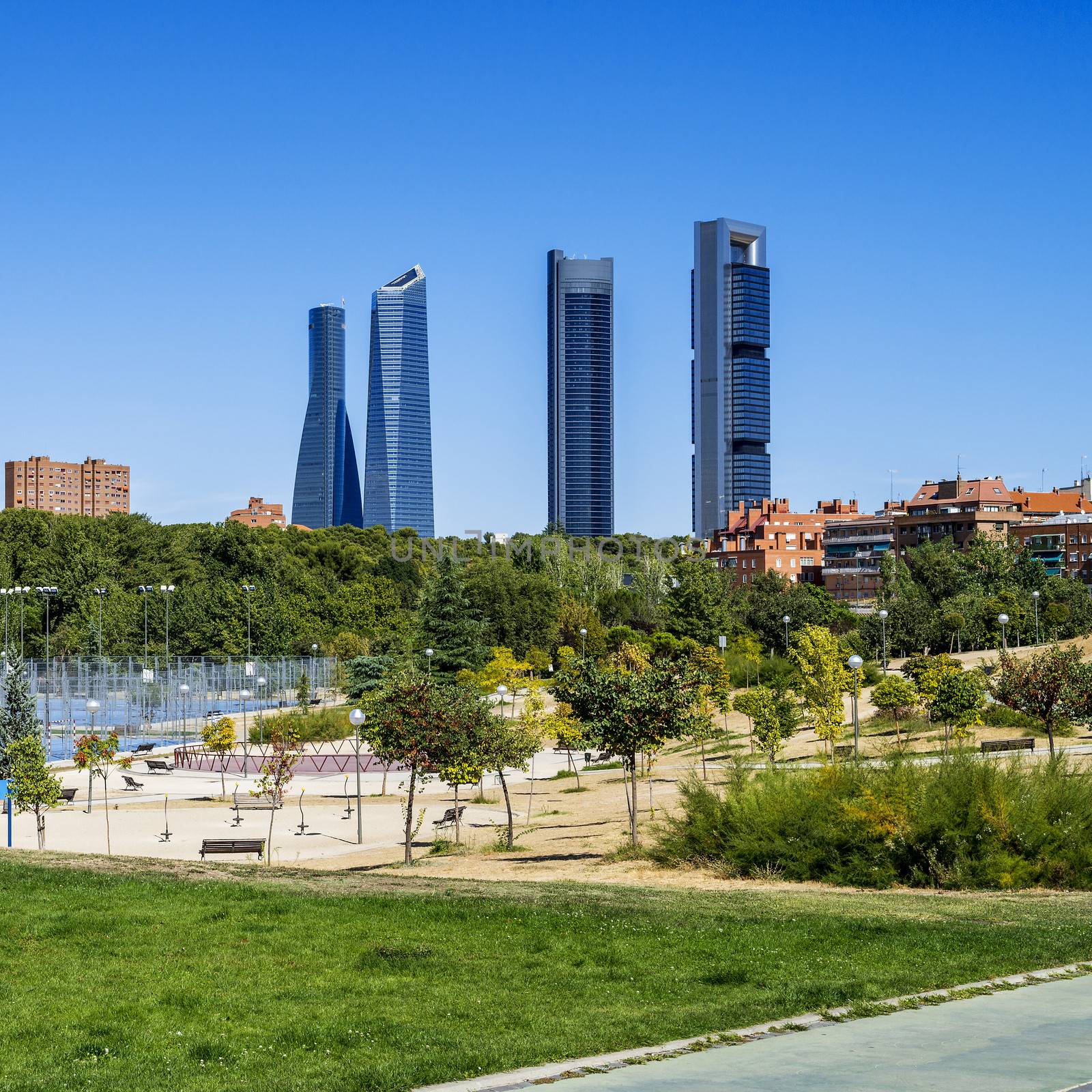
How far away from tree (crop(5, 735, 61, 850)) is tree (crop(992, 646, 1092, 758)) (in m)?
20.6

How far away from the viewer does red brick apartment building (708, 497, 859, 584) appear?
143 metres

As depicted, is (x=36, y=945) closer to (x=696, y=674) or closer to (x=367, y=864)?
(x=367, y=864)

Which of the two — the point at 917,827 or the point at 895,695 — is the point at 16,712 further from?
the point at 917,827

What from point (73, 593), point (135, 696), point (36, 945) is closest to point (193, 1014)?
point (36, 945)

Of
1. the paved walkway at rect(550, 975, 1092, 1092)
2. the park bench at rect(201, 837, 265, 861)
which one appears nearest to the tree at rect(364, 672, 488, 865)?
the park bench at rect(201, 837, 265, 861)

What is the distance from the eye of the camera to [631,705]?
20344 mm

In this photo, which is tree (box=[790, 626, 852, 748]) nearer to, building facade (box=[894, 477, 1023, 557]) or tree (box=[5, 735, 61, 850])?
tree (box=[5, 735, 61, 850])

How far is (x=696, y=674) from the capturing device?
70.4 feet

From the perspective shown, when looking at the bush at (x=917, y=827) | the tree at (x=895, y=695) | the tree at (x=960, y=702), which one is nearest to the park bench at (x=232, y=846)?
the bush at (x=917, y=827)

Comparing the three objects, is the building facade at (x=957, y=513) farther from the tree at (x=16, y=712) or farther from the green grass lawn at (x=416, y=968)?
the green grass lawn at (x=416, y=968)

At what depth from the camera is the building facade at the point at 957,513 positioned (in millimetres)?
120438

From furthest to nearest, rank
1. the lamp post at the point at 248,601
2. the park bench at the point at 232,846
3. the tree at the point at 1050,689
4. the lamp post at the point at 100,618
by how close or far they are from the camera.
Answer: the lamp post at the point at 248,601
the lamp post at the point at 100,618
the tree at the point at 1050,689
the park bench at the point at 232,846

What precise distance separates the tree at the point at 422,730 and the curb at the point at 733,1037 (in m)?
11.7

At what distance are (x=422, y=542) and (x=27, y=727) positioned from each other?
10176cm
